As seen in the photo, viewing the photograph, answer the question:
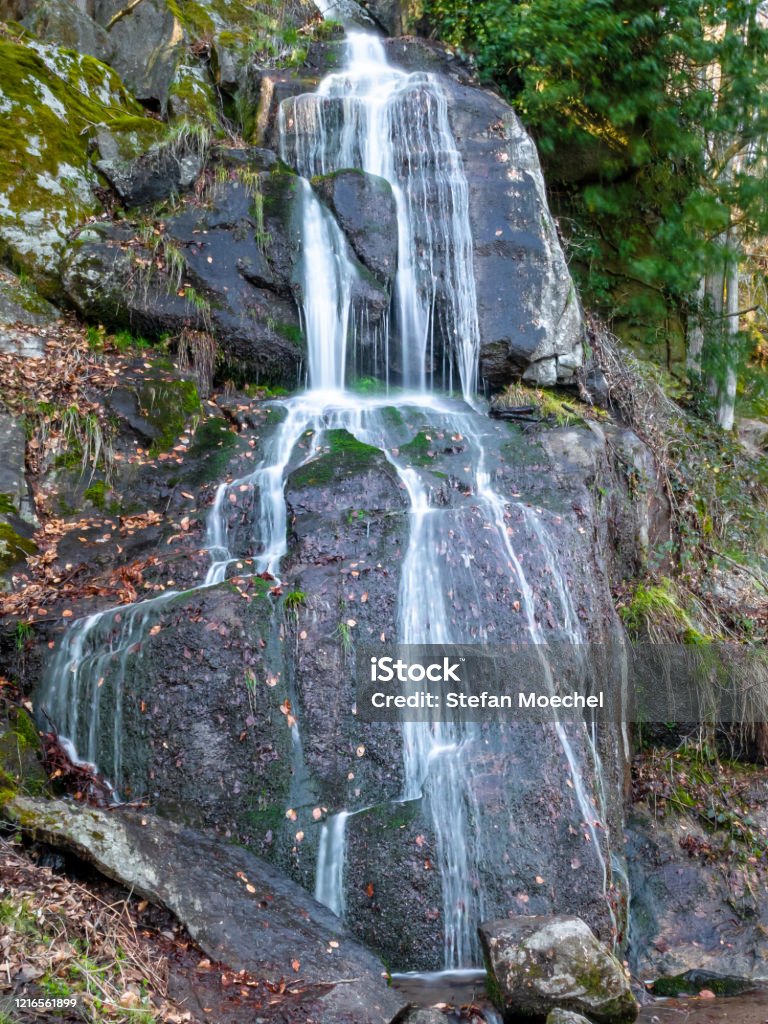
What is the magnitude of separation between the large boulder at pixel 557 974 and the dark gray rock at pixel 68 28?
11669mm

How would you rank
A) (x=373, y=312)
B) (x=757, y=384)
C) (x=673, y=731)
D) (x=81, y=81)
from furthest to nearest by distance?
(x=757, y=384) → (x=81, y=81) → (x=373, y=312) → (x=673, y=731)

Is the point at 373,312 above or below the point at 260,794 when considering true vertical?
above

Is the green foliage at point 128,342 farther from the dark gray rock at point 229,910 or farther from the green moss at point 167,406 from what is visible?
the dark gray rock at point 229,910

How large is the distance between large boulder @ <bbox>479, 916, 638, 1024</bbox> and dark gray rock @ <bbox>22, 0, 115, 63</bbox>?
11.7 metres

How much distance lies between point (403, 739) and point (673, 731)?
2.86 m

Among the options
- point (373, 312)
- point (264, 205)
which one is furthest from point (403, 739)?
point (264, 205)

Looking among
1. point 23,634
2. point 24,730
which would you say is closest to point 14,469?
point 23,634

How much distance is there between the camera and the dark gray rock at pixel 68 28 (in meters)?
11.2

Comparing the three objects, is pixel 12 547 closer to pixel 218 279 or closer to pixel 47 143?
pixel 218 279

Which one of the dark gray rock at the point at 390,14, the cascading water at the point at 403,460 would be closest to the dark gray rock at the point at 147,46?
the cascading water at the point at 403,460

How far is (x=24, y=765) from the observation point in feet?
16.0

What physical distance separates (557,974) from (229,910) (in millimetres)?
1698

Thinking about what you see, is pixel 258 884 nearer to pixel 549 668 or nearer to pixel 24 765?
pixel 24 765

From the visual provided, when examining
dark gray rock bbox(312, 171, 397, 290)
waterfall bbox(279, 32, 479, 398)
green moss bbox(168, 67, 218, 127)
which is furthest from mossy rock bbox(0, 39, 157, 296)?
dark gray rock bbox(312, 171, 397, 290)
